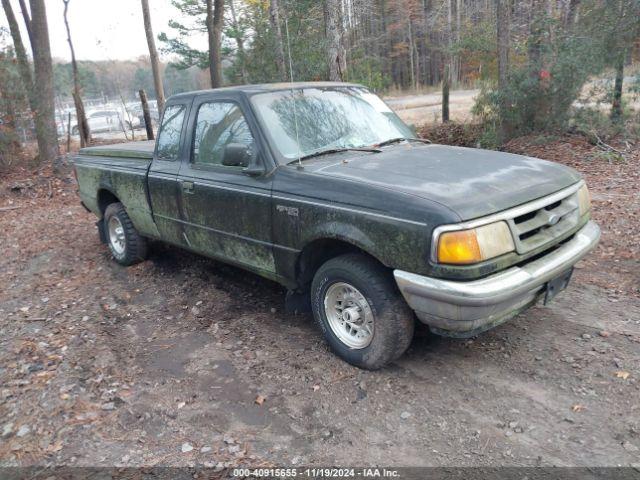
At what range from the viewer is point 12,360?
4027 millimetres

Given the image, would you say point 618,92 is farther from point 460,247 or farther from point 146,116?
point 146,116

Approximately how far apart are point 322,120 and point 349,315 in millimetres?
1662

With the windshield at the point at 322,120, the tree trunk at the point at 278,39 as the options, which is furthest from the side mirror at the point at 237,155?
the tree trunk at the point at 278,39

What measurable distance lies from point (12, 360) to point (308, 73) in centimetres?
1046

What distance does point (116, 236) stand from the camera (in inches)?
246

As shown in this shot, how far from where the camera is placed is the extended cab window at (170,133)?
15.8ft

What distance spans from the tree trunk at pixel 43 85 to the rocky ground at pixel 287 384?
779 centimetres

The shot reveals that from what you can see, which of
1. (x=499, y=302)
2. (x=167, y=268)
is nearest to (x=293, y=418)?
(x=499, y=302)

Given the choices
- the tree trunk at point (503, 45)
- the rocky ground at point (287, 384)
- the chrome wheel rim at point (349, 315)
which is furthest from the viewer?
the tree trunk at point (503, 45)

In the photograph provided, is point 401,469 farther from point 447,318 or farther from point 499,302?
point 499,302

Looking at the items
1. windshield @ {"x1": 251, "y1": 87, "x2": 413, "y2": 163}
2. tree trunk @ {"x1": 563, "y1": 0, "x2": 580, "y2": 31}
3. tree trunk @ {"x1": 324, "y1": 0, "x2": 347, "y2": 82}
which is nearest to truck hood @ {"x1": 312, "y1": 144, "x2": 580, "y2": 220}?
windshield @ {"x1": 251, "y1": 87, "x2": 413, "y2": 163}

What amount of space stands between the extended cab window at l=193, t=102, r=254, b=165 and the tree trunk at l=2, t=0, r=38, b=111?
369 inches

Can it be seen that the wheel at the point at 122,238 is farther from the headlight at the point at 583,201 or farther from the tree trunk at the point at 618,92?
the tree trunk at the point at 618,92

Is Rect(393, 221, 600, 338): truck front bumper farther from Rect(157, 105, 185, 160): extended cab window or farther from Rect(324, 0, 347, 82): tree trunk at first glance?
Rect(324, 0, 347, 82): tree trunk
